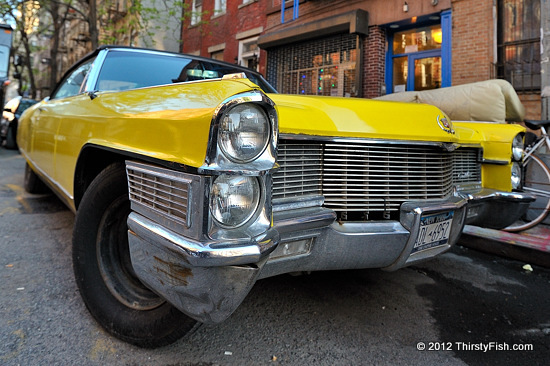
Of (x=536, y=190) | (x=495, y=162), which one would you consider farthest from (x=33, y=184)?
(x=536, y=190)

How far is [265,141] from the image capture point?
147 cm

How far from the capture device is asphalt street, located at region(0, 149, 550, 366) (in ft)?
6.16

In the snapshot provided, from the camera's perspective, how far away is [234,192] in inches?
55.7

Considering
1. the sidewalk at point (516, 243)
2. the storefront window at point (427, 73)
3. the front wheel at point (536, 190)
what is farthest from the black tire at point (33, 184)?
the storefront window at point (427, 73)

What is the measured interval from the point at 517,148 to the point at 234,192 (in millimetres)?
2725

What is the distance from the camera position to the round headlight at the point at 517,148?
9.84ft

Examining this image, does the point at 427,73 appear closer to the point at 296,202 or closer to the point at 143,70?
the point at 143,70

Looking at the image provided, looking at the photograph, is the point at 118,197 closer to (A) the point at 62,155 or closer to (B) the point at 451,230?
(A) the point at 62,155

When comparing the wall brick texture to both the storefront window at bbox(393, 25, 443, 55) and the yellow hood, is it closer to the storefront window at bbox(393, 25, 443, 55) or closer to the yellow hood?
the storefront window at bbox(393, 25, 443, 55)

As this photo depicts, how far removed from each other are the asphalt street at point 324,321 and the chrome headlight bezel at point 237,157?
104 cm

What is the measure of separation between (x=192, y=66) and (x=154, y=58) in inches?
13.0

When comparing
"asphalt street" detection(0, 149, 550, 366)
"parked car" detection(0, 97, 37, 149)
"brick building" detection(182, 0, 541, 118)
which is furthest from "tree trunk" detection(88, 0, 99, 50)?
"asphalt street" detection(0, 149, 550, 366)

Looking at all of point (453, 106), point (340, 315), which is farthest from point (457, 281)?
point (453, 106)

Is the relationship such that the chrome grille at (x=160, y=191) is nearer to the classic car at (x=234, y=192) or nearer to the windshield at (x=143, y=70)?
the classic car at (x=234, y=192)
